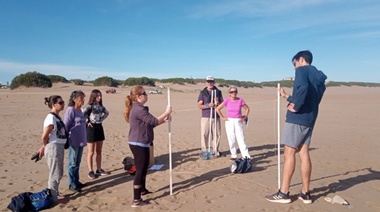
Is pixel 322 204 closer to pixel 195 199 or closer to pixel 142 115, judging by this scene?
pixel 195 199

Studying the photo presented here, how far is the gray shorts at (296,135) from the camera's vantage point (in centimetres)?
456

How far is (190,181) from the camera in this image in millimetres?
6051

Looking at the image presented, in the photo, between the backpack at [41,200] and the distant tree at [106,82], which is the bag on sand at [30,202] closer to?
the backpack at [41,200]

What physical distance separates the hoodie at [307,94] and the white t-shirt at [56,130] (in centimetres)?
384

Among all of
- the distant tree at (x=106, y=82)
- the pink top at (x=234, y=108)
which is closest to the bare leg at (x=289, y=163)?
the pink top at (x=234, y=108)

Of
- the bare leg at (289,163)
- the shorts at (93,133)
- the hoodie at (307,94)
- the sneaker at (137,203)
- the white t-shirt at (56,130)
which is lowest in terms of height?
the sneaker at (137,203)

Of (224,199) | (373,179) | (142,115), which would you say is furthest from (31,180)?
(373,179)

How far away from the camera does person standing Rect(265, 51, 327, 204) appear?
173 inches

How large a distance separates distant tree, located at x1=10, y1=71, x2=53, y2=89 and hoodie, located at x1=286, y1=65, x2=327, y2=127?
4792cm

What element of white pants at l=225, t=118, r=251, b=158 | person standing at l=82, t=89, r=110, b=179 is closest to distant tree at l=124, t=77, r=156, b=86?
white pants at l=225, t=118, r=251, b=158

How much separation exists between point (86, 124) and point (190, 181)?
253cm

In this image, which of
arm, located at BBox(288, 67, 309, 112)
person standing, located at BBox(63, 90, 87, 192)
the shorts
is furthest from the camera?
the shorts

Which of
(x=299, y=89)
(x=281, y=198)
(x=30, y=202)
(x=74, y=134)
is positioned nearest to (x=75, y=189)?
(x=30, y=202)

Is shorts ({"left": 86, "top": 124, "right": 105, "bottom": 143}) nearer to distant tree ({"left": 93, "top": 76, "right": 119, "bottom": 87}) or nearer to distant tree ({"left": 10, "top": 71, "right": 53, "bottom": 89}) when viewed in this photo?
distant tree ({"left": 10, "top": 71, "right": 53, "bottom": 89})
